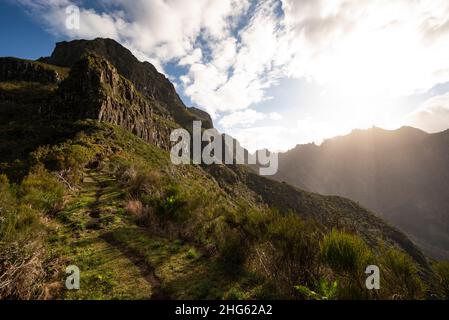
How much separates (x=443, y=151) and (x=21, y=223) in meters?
270

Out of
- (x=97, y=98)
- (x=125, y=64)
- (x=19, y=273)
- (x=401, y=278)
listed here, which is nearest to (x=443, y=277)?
(x=401, y=278)

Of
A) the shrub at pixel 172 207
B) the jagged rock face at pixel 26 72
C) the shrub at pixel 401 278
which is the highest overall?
the jagged rock face at pixel 26 72

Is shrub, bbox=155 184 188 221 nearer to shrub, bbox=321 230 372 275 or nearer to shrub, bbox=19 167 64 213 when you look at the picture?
shrub, bbox=19 167 64 213

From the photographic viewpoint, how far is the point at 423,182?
19075cm

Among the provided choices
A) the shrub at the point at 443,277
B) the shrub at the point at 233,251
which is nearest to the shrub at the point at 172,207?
the shrub at the point at 233,251

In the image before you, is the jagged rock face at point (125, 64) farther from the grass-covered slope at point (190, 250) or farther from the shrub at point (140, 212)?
the grass-covered slope at point (190, 250)

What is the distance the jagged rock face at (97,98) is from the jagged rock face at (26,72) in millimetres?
48456

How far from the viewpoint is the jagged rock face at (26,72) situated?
3617 inches

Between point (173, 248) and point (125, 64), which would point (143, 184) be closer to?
point (173, 248)

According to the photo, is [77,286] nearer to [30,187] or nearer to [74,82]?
[30,187]

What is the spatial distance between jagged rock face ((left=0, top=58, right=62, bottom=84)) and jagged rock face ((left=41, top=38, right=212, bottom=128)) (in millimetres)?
31329
